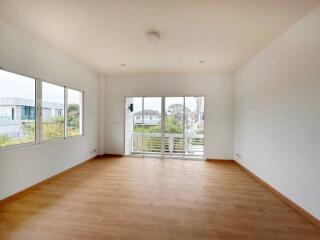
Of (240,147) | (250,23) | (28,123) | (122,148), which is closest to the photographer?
(250,23)

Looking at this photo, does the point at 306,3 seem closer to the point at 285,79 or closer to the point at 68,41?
the point at 285,79

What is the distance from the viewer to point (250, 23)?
2.60 metres

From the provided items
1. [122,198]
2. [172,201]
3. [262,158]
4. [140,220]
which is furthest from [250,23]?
[122,198]

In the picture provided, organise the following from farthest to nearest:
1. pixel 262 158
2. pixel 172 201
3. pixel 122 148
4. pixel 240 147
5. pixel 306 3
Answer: pixel 122 148 → pixel 240 147 → pixel 262 158 → pixel 172 201 → pixel 306 3

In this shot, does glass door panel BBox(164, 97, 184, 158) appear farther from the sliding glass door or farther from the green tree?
the green tree

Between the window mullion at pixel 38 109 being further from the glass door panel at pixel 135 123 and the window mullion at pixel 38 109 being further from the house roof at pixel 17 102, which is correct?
the glass door panel at pixel 135 123

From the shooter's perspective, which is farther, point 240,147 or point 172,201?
point 240,147

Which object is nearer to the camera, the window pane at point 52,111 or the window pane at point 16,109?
the window pane at point 16,109

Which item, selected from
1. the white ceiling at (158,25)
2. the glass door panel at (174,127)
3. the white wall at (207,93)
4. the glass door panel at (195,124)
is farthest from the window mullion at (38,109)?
the glass door panel at (195,124)

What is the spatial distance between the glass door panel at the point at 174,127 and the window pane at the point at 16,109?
11.7 ft

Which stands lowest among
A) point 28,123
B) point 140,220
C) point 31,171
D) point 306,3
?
point 140,220

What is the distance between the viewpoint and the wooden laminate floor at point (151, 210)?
6.59 ft

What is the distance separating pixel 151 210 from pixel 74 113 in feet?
10.5

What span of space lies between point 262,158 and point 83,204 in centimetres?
339
